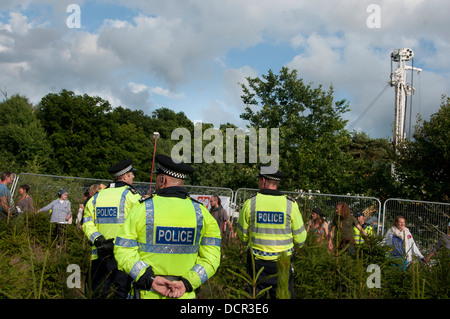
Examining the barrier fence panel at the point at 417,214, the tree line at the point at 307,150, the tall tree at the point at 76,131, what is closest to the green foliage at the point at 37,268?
the barrier fence panel at the point at 417,214

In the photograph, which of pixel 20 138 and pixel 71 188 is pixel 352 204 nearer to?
pixel 71 188

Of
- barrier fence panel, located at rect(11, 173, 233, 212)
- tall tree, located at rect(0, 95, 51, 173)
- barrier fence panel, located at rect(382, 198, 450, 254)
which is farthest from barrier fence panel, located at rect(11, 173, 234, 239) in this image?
tall tree, located at rect(0, 95, 51, 173)

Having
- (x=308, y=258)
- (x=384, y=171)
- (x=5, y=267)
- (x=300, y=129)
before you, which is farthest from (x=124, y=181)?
(x=300, y=129)

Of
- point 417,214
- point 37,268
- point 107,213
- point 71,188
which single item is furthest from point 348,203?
point 37,268

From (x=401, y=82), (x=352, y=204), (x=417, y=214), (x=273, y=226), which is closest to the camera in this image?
(x=273, y=226)

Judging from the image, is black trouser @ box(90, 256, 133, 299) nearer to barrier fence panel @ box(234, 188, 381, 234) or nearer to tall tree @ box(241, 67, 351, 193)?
barrier fence panel @ box(234, 188, 381, 234)

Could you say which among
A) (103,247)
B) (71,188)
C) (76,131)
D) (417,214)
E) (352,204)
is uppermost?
(76,131)

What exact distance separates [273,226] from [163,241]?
1996 millimetres

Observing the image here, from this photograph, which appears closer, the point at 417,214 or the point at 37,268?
the point at 37,268

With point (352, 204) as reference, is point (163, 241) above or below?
above

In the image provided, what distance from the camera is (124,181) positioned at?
16.4ft

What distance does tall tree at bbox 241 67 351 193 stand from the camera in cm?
1814

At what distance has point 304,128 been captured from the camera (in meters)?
19.9

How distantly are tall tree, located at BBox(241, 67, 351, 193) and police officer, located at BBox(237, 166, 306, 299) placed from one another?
44.1ft
